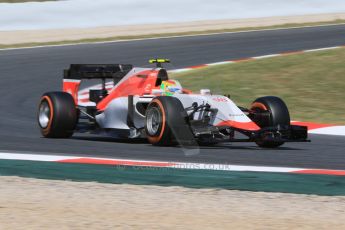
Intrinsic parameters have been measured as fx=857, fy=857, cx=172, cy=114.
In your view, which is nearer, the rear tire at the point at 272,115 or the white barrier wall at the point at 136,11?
the rear tire at the point at 272,115

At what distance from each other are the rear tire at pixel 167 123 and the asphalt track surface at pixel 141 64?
0.46 feet

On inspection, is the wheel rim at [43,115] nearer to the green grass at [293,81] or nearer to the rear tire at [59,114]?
the rear tire at [59,114]

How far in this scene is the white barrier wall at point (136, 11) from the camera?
27781 mm

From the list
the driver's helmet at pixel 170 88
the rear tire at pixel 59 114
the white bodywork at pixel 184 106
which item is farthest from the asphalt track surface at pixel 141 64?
the driver's helmet at pixel 170 88

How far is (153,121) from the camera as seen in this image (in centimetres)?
1039

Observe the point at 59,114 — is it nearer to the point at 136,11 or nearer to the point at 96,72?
the point at 96,72

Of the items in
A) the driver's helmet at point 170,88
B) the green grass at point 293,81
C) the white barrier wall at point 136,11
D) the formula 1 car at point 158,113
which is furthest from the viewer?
the white barrier wall at point 136,11

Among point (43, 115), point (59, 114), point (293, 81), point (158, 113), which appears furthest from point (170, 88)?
point (293, 81)

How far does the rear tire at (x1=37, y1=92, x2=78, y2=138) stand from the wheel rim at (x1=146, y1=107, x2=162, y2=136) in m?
1.18

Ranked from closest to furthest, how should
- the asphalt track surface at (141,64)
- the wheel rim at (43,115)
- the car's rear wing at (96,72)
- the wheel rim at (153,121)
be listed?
the asphalt track surface at (141,64) < the wheel rim at (153,121) < the wheel rim at (43,115) < the car's rear wing at (96,72)

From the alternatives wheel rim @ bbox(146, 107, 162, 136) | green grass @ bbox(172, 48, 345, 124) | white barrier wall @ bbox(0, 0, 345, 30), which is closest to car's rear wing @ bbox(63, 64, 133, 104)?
wheel rim @ bbox(146, 107, 162, 136)

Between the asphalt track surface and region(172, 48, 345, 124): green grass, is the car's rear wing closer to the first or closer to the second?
the asphalt track surface

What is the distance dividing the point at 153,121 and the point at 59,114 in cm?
137

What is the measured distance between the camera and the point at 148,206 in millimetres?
6957
